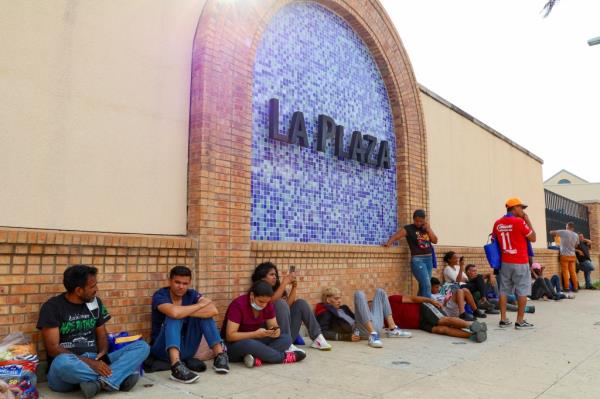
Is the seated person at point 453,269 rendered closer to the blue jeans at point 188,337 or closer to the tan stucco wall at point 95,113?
the tan stucco wall at point 95,113

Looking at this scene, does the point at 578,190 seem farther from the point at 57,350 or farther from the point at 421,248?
the point at 57,350

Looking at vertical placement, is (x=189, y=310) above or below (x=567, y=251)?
below

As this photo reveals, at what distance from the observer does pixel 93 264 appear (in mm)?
4547

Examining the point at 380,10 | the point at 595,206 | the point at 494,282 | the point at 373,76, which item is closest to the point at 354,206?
the point at 373,76

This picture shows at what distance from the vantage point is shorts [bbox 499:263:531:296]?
7387 mm

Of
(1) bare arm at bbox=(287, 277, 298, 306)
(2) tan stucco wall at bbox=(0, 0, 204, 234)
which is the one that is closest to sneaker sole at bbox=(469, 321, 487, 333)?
(1) bare arm at bbox=(287, 277, 298, 306)

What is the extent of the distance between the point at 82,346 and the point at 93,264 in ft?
2.60

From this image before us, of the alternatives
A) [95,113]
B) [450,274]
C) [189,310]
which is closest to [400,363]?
[189,310]

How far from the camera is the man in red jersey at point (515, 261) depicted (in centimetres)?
740

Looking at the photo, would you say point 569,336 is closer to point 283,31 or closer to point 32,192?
point 283,31

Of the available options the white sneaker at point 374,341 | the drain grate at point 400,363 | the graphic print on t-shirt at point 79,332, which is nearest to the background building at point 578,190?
the white sneaker at point 374,341

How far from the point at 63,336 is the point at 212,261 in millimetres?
1856

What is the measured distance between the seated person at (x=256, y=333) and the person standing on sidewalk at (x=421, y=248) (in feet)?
12.1

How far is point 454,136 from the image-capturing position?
11.1m
